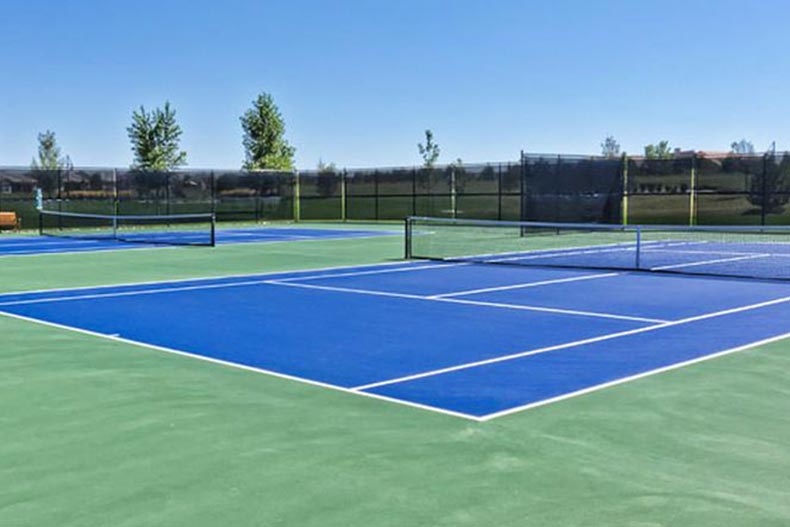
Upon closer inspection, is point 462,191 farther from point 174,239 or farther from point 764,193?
point 174,239

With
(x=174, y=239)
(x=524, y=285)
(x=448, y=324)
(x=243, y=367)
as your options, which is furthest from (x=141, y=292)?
(x=174, y=239)

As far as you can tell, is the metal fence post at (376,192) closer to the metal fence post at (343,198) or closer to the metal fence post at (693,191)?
the metal fence post at (343,198)

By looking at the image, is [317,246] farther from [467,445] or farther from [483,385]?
[467,445]

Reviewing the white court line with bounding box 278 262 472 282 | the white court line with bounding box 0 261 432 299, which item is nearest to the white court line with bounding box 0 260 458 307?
the white court line with bounding box 278 262 472 282

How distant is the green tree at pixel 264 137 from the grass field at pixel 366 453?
4048 centimetres

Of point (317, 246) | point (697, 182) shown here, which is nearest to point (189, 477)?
point (317, 246)

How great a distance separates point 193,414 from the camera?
5.50 m

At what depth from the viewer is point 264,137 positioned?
1847 inches

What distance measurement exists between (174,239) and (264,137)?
22792 millimetres

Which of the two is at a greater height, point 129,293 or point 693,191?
point 693,191

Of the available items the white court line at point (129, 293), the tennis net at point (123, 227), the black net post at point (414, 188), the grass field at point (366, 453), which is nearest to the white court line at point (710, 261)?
the white court line at point (129, 293)

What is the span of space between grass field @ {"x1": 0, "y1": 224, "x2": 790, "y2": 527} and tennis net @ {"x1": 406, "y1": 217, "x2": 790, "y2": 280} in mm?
8453

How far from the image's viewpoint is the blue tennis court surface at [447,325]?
6.48m

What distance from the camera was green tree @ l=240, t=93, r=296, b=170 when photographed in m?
46.9
